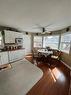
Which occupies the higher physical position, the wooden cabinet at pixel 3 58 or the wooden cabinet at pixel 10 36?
the wooden cabinet at pixel 10 36

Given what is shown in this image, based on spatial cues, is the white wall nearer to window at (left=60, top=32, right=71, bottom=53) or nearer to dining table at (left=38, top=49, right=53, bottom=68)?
dining table at (left=38, top=49, right=53, bottom=68)

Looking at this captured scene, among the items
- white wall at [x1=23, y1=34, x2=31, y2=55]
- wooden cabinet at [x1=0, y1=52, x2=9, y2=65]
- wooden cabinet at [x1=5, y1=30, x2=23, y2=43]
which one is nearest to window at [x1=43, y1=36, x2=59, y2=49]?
white wall at [x1=23, y1=34, x2=31, y2=55]

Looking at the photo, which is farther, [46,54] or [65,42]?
[65,42]

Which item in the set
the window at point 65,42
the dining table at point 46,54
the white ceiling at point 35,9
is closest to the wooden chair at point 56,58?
the dining table at point 46,54

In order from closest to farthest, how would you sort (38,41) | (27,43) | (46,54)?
(46,54)
(27,43)
(38,41)

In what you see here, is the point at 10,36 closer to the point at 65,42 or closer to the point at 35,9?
the point at 35,9

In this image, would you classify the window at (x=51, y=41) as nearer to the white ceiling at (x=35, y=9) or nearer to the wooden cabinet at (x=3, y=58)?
the white ceiling at (x=35, y=9)

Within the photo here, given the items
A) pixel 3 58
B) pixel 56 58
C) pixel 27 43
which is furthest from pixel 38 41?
pixel 3 58

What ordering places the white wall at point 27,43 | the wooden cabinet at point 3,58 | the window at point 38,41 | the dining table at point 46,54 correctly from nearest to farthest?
the wooden cabinet at point 3,58 < the dining table at point 46,54 < the white wall at point 27,43 < the window at point 38,41

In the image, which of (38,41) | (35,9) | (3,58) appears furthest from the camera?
(38,41)

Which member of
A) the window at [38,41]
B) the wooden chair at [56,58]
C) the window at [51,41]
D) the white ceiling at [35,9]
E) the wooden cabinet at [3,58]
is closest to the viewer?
the white ceiling at [35,9]

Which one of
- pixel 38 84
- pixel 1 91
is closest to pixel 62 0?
pixel 38 84

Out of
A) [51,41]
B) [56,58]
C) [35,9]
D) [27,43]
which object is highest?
[35,9]

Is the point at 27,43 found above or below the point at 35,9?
below
